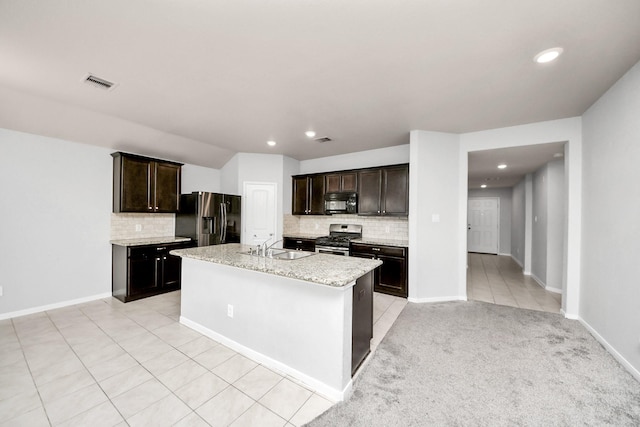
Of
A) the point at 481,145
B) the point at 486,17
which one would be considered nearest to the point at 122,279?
the point at 486,17

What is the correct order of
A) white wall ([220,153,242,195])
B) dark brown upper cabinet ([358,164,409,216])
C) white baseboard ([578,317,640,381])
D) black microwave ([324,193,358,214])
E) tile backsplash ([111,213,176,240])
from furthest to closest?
white wall ([220,153,242,195]) → black microwave ([324,193,358,214]) → dark brown upper cabinet ([358,164,409,216]) → tile backsplash ([111,213,176,240]) → white baseboard ([578,317,640,381])

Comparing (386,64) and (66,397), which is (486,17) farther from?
(66,397)

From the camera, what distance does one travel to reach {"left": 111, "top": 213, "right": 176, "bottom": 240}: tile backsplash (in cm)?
420

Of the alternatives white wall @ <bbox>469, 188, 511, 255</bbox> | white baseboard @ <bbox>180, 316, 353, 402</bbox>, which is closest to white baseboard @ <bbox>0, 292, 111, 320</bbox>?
white baseboard @ <bbox>180, 316, 353, 402</bbox>

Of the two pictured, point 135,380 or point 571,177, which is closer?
point 135,380

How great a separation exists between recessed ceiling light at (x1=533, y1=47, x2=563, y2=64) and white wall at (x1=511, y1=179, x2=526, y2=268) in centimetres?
529

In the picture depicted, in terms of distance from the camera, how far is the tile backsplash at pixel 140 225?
13.8 ft

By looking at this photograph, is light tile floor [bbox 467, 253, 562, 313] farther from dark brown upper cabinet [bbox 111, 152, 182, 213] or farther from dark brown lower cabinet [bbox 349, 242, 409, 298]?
dark brown upper cabinet [bbox 111, 152, 182, 213]

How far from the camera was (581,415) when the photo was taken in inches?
Result: 67.3

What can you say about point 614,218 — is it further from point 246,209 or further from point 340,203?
point 246,209

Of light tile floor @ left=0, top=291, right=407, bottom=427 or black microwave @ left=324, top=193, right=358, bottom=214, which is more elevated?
black microwave @ left=324, top=193, right=358, bottom=214

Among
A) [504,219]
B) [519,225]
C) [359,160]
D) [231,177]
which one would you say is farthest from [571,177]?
[504,219]

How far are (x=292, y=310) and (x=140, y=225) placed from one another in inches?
151

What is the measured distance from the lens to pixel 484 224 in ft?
28.8
